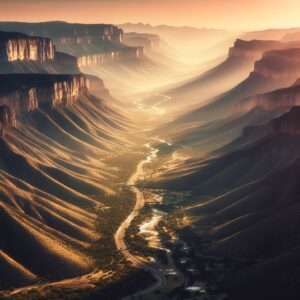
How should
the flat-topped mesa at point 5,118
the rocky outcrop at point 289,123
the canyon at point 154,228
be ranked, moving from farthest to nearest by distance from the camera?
the flat-topped mesa at point 5,118 < the rocky outcrop at point 289,123 < the canyon at point 154,228

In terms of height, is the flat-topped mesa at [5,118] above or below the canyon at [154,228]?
above

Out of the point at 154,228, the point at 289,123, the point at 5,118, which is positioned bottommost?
the point at 154,228

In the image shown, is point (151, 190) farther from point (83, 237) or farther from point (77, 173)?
point (83, 237)

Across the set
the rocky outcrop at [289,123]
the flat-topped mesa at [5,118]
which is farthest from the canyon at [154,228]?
the flat-topped mesa at [5,118]

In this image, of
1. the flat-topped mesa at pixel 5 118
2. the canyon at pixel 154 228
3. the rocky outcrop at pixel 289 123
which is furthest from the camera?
the flat-topped mesa at pixel 5 118

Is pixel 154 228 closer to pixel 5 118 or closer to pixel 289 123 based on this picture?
pixel 289 123

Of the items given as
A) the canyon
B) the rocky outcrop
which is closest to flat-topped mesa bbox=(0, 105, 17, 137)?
the canyon

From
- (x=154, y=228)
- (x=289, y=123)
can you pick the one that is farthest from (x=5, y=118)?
(x=289, y=123)

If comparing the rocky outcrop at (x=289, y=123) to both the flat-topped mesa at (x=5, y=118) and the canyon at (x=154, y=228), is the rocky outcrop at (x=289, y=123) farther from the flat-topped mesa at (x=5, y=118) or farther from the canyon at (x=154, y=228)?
the flat-topped mesa at (x=5, y=118)

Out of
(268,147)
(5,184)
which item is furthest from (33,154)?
(268,147)

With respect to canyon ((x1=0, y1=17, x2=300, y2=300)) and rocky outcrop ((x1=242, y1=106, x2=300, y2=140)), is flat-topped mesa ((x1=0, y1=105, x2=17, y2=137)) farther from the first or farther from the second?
rocky outcrop ((x1=242, y1=106, x2=300, y2=140))

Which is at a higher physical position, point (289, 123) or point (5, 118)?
point (289, 123)
